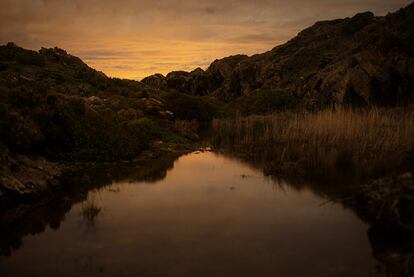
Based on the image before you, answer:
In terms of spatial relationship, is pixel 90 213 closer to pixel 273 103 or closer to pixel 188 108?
pixel 188 108

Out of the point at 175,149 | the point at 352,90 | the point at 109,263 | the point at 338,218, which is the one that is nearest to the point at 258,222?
the point at 338,218

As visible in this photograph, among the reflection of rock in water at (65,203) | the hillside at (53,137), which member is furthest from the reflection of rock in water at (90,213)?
the hillside at (53,137)

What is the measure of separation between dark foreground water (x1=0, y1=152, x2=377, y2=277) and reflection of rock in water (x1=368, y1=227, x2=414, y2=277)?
0.14 m

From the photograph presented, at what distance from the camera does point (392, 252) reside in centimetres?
569

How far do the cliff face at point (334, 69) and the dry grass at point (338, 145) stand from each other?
31.7ft

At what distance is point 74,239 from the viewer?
6.28m

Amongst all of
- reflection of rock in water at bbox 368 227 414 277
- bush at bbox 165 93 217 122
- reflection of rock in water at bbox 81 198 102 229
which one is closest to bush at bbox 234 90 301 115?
bush at bbox 165 93 217 122

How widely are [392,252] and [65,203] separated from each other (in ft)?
20.2

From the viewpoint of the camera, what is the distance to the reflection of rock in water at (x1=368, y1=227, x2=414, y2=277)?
16.8ft

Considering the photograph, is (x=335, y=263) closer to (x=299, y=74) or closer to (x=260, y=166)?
(x=260, y=166)

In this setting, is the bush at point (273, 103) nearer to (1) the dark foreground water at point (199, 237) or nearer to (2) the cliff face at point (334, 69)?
(2) the cliff face at point (334, 69)

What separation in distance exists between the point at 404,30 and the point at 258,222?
87.7ft

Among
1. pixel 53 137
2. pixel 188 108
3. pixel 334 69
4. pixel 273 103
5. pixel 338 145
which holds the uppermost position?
pixel 334 69

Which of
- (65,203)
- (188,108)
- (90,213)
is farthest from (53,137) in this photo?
(188,108)
